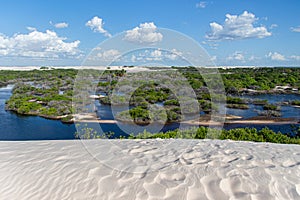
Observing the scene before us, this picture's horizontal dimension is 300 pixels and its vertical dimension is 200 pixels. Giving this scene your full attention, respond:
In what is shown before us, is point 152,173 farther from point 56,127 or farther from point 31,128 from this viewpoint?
point 31,128

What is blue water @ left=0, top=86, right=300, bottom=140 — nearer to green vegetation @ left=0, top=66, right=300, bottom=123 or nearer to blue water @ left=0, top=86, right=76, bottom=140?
blue water @ left=0, top=86, right=76, bottom=140

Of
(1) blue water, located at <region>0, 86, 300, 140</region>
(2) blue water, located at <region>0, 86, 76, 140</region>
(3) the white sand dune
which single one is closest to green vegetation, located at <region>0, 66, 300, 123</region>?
(1) blue water, located at <region>0, 86, 300, 140</region>

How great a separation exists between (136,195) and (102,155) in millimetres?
1617

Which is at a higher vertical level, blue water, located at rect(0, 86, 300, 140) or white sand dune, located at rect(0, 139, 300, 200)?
white sand dune, located at rect(0, 139, 300, 200)

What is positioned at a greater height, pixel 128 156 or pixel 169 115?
pixel 128 156

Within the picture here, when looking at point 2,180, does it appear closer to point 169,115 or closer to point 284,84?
point 169,115

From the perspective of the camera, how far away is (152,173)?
395 centimetres

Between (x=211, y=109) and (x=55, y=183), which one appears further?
(x=211, y=109)

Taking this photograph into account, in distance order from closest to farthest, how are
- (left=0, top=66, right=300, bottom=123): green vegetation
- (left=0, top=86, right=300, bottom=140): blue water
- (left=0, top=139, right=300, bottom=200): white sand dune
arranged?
(left=0, top=139, right=300, bottom=200): white sand dune < (left=0, top=86, right=300, bottom=140): blue water < (left=0, top=66, right=300, bottom=123): green vegetation

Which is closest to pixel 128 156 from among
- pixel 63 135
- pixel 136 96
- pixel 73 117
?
pixel 63 135

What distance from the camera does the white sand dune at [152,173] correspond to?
3443 millimetres

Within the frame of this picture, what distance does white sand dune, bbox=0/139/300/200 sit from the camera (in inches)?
136

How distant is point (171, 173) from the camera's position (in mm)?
3914

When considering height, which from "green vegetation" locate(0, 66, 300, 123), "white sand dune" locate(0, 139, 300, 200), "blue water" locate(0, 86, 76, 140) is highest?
"white sand dune" locate(0, 139, 300, 200)
